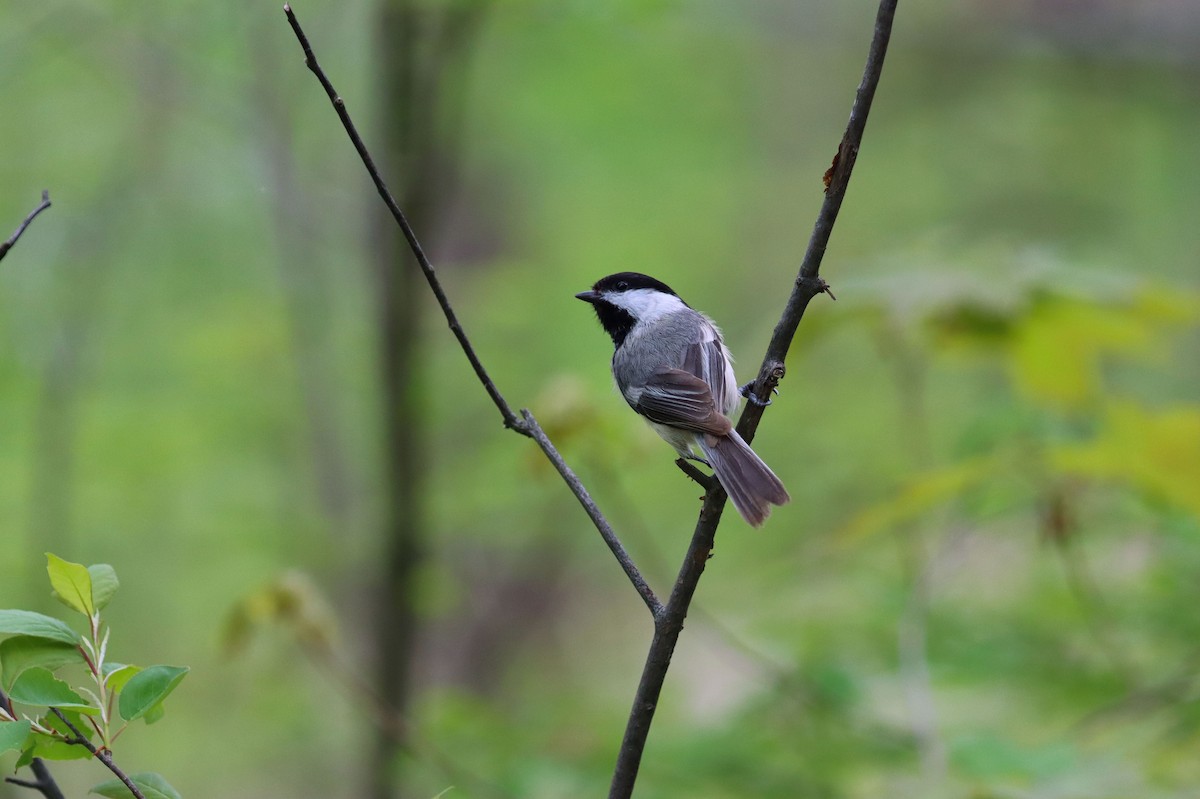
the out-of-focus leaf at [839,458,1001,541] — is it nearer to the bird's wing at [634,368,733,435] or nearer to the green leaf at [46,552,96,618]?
the bird's wing at [634,368,733,435]

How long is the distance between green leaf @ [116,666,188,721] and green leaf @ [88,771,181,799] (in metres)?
0.07

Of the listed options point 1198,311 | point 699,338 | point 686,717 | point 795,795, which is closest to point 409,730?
point 795,795

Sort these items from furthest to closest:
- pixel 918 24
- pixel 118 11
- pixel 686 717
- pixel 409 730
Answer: pixel 918 24 < pixel 686 717 < pixel 118 11 < pixel 409 730

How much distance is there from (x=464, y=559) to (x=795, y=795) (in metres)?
4.12

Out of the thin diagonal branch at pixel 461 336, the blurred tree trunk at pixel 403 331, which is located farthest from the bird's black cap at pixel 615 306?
the thin diagonal branch at pixel 461 336

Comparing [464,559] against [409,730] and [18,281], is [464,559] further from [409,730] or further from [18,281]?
[409,730]

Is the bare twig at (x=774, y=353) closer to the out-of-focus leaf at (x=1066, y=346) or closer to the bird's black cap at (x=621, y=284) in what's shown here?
the out-of-focus leaf at (x=1066, y=346)

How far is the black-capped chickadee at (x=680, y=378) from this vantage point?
177 centimetres

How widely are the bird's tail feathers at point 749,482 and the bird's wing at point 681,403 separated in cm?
14

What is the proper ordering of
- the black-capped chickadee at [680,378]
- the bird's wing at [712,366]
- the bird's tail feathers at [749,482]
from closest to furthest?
the bird's tail feathers at [749,482] → the black-capped chickadee at [680,378] → the bird's wing at [712,366]

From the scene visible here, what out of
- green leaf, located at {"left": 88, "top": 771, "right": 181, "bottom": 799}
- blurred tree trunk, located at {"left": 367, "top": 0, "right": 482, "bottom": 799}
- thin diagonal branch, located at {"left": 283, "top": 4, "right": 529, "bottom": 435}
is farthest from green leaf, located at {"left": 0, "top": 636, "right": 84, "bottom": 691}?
blurred tree trunk, located at {"left": 367, "top": 0, "right": 482, "bottom": 799}

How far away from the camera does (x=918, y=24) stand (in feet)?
22.5

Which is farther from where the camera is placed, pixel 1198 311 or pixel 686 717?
pixel 686 717

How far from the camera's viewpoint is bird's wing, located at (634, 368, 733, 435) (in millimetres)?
2111
